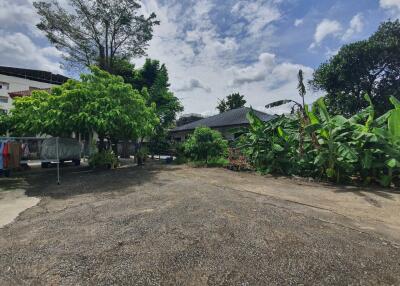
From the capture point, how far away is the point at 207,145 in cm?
1499

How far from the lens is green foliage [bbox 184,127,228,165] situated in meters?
15.0

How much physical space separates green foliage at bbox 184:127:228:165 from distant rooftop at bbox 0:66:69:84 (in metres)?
33.3

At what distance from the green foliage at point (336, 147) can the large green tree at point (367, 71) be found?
14901mm

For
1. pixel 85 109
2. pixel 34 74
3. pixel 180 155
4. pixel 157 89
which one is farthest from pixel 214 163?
pixel 34 74

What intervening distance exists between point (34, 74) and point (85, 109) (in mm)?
35052

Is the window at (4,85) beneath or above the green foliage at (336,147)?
above

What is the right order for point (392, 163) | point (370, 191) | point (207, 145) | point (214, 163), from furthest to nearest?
point (207, 145)
point (214, 163)
point (370, 191)
point (392, 163)

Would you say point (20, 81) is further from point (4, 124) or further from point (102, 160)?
point (102, 160)

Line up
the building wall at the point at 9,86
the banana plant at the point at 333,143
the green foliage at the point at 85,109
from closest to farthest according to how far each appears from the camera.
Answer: the banana plant at the point at 333,143, the green foliage at the point at 85,109, the building wall at the point at 9,86

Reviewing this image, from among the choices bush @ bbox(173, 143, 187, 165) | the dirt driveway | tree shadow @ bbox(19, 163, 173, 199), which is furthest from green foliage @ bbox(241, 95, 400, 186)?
bush @ bbox(173, 143, 187, 165)

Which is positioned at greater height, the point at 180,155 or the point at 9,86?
the point at 9,86

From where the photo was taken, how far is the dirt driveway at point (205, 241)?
2926 mm

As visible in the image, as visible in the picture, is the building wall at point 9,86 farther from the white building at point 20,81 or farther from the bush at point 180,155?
the bush at point 180,155

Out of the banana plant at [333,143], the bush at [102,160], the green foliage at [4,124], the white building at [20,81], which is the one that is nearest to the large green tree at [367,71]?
→ the banana plant at [333,143]
